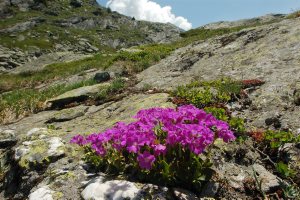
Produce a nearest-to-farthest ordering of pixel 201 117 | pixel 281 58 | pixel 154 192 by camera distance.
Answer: pixel 154 192 < pixel 201 117 < pixel 281 58

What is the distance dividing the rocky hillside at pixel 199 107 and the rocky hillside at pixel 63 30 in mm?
60278

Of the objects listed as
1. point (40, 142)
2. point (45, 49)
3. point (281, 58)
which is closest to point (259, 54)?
point (281, 58)

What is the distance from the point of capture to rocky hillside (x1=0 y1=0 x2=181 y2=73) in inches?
3784

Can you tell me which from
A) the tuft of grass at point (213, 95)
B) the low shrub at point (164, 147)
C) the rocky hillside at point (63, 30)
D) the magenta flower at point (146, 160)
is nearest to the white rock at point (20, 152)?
the low shrub at point (164, 147)

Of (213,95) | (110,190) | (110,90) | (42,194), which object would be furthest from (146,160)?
(110,90)

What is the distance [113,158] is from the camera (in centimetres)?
628

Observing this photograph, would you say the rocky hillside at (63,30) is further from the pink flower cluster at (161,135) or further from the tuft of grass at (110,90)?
the pink flower cluster at (161,135)

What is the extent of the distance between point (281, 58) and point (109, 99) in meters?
7.10

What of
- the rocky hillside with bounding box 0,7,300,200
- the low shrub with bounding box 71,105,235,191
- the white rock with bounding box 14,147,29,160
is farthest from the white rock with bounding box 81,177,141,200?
the white rock with bounding box 14,147,29,160

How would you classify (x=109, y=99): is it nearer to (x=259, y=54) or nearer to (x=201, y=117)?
(x=259, y=54)

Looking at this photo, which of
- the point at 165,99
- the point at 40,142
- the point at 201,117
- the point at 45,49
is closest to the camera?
the point at 201,117

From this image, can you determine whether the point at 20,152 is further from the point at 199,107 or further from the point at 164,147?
Answer: the point at 199,107

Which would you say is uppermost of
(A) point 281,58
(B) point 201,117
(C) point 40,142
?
(A) point 281,58

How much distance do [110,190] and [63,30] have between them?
126 meters
